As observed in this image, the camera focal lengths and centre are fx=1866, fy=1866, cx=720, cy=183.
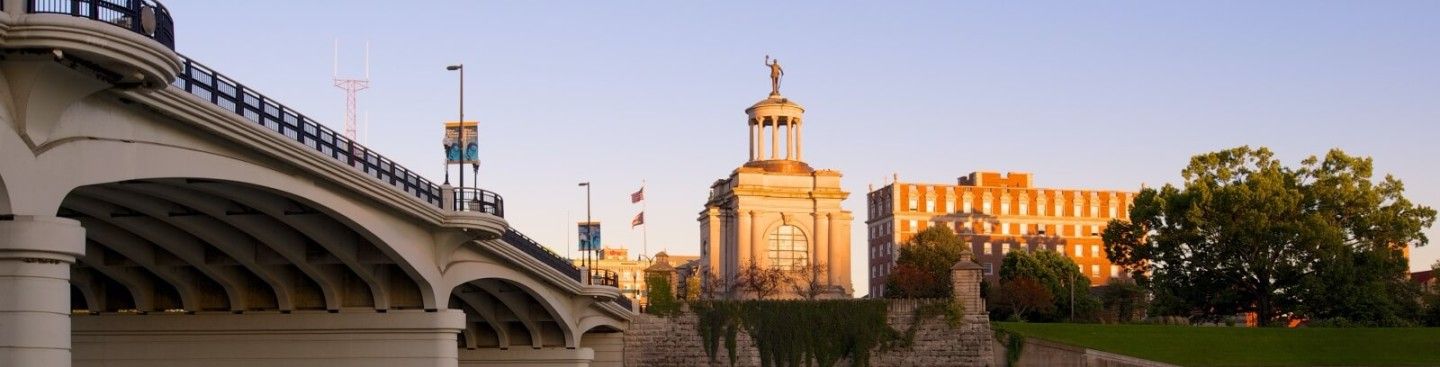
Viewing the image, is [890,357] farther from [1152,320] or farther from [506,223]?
[506,223]

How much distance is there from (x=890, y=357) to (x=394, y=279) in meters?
40.1

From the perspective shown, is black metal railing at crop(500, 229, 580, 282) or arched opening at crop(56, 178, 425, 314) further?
black metal railing at crop(500, 229, 580, 282)

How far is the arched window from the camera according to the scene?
391 feet

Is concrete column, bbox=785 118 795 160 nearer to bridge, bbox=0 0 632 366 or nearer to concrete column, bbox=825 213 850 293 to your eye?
concrete column, bbox=825 213 850 293

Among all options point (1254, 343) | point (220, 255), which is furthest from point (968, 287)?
point (220, 255)

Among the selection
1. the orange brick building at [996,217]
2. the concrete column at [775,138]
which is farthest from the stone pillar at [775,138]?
the orange brick building at [996,217]

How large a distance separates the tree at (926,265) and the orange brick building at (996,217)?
16.0 metres

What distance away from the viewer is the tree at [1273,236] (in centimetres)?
9688

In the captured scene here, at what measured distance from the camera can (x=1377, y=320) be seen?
97000mm

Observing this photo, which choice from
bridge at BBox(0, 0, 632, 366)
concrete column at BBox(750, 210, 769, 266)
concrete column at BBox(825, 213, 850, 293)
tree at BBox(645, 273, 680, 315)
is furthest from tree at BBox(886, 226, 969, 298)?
bridge at BBox(0, 0, 632, 366)

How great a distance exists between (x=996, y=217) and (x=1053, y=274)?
117 ft

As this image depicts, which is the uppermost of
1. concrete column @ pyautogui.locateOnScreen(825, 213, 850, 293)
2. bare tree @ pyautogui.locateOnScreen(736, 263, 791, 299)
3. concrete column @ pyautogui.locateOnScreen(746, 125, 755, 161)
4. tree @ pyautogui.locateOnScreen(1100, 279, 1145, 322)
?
concrete column @ pyautogui.locateOnScreen(746, 125, 755, 161)

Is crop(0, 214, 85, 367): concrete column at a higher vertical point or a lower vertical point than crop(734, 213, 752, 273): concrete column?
lower

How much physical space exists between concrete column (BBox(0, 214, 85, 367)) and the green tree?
100 metres
